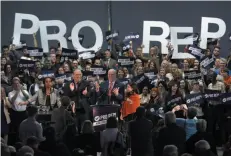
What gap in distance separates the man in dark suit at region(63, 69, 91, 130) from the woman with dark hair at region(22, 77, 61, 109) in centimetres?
32

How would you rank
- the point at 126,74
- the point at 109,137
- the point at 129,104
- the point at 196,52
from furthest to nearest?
the point at 196,52 < the point at 126,74 < the point at 129,104 < the point at 109,137

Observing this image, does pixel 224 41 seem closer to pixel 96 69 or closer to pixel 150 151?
pixel 96 69

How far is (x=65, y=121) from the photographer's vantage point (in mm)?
15789

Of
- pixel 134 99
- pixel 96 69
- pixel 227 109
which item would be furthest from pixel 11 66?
pixel 227 109

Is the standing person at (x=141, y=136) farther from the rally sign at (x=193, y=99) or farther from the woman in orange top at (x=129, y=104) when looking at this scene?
the woman in orange top at (x=129, y=104)

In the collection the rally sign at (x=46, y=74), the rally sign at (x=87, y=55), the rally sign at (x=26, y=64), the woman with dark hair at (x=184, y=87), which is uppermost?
the rally sign at (x=87, y=55)

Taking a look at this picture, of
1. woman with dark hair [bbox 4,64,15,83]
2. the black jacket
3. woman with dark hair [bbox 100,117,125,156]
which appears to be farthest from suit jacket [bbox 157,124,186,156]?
woman with dark hair [bbox 4,64,15,83]

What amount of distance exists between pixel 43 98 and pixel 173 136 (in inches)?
167

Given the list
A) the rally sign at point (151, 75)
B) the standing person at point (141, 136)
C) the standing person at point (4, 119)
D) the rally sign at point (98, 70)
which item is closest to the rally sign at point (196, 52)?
the rally sign at point (151, 75)

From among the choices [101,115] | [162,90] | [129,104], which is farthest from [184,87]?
[101,115]

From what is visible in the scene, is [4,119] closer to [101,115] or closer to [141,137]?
[101,115]

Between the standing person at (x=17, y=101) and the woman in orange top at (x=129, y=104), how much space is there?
2086 mm

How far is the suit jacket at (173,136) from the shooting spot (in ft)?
45.9

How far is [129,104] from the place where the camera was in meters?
17.5
